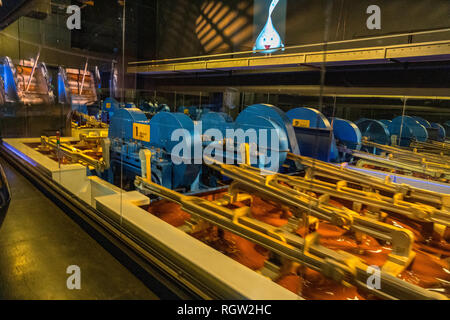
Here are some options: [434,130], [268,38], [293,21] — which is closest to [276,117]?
[268,38]

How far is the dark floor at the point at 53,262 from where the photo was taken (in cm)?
125

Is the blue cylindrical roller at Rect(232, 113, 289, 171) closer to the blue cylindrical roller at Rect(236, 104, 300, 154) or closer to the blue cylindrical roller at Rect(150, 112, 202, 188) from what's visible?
the blue cylindrical roller at Rect(236, 104, 300, 154)

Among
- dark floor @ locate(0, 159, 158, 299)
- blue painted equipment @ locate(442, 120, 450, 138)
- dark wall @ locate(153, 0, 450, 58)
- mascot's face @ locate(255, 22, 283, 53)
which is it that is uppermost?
dark wall @ locate(153, 0, 450, 58)

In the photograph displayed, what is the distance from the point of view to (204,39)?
3.58 meters

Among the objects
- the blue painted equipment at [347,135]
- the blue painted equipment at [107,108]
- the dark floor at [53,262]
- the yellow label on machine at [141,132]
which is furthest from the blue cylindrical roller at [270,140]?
the blue painted equipment at [107,108]

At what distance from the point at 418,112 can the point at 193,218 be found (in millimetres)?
3952

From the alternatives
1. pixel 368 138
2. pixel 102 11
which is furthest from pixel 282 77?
pixel 102 11

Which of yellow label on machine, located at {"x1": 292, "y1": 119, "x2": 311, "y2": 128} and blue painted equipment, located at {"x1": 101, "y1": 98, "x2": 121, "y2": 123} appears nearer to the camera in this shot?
yellow label on machine, located at {"x1": 292, "y1": 119, "x2": 311, "y2": 128}

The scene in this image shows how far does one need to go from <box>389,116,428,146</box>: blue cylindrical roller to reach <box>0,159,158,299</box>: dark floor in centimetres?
449

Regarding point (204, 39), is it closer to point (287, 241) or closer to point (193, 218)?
point (193, 218)

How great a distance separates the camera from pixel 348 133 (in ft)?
14.0

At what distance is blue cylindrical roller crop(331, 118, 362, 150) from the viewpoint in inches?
165

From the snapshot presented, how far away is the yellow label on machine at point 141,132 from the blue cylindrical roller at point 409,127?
12.5 ft

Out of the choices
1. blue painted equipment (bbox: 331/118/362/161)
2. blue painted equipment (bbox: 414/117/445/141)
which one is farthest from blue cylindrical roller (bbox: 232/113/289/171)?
blue painted equipment (bbox: 414/117/445/141)
